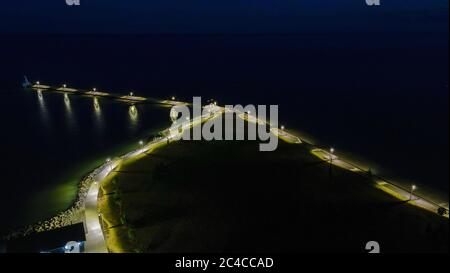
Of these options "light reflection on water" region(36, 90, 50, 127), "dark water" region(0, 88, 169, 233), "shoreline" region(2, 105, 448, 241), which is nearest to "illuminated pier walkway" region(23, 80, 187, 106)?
"dark water" region(0, 88, 169, 233)

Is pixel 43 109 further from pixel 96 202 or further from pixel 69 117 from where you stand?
pixel 96 202

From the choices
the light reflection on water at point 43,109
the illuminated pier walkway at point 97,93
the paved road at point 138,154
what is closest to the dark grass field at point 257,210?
the paved road at point 138,154

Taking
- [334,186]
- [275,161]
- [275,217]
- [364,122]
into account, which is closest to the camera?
[275,217]

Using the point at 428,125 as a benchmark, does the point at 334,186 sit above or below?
below

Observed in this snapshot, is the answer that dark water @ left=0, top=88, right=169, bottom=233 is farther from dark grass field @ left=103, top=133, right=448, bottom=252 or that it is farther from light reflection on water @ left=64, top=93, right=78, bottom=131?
dark grass field @ left=103, top=133, right=448, bottom=252
